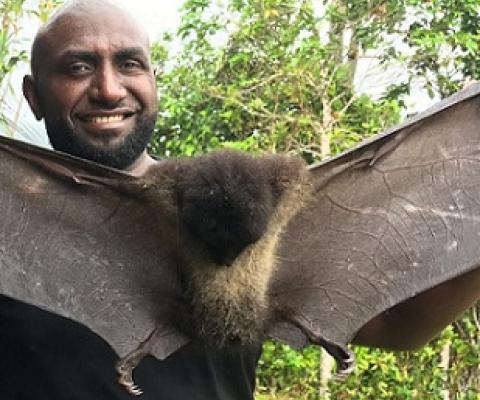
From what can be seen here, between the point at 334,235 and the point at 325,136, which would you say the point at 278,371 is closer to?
the point at 325,136

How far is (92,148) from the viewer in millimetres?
2574

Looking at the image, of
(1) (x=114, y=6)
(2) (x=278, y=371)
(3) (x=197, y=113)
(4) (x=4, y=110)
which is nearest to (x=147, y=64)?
(1) (x=114, y=6)

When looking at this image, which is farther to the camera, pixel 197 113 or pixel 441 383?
pixel 197 113

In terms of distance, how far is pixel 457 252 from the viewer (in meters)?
2.41

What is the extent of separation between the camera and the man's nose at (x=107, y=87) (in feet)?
8.30

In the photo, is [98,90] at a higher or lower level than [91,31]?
lower

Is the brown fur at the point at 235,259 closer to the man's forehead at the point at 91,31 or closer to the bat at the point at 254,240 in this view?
the bat at the point at 254,240

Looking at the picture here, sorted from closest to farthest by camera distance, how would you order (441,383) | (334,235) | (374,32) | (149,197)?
(149,197)
(334,235)
(441,383)
(374,32)

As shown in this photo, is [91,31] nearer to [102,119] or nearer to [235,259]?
[102,119]

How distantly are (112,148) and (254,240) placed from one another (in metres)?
0.56

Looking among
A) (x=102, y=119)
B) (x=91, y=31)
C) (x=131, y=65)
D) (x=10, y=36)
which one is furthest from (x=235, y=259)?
(x=10, y=36)

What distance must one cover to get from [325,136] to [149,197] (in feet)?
13.0

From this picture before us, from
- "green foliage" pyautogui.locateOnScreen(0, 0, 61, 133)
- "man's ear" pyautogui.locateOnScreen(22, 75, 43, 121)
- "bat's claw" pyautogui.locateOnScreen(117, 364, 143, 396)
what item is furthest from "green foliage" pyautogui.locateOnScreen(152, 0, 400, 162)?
"bat's claw" pyautogui.locateOnScreen(117, 364, 143, 396)

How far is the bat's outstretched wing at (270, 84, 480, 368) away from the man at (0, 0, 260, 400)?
0.22 metres
